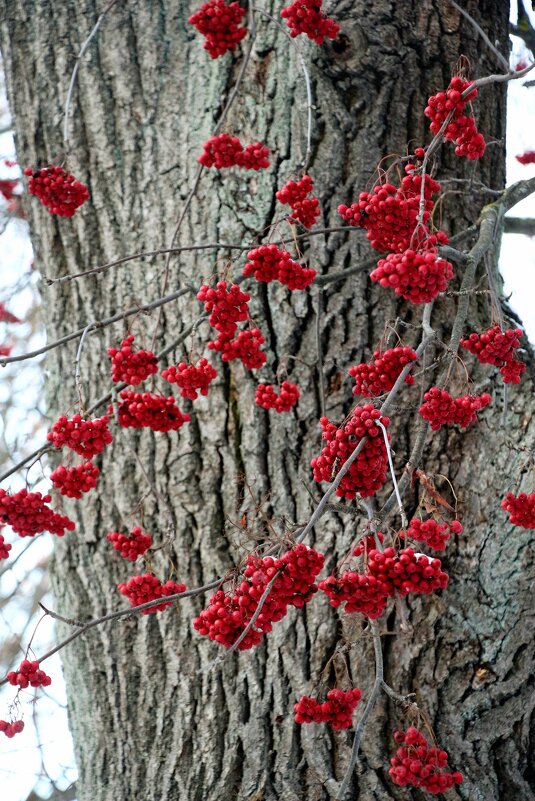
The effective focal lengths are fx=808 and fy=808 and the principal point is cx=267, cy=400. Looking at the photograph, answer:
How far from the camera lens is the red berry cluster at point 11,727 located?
6.22 feet

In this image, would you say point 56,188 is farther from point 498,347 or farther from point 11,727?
point 11,727

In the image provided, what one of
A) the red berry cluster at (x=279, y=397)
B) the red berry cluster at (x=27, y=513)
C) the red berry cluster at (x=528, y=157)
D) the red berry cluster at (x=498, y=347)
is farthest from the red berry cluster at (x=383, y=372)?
the red berry cluster at (x=528, y=157)

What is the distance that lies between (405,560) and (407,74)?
1.85 metres

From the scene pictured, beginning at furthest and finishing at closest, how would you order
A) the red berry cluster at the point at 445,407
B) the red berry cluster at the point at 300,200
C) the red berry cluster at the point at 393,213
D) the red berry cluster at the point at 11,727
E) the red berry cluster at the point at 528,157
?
the red berry cluster at the point at 528,157 < the red berry cluster at the point at 300,200 < the red berry cluster at the point at 11,727 < the red berry cluster at the point at 445,407 < the red berry cluster at the point at 393,213

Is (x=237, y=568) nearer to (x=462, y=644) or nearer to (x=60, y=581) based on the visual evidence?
(x=462, y=644)

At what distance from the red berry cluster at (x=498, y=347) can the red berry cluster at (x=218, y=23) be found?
119cm

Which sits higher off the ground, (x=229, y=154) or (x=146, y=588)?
(x=229, y=154)

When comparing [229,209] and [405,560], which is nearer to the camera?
[405,560]

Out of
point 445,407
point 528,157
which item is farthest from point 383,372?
point 528,157

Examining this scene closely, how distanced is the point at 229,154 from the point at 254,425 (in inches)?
32.1

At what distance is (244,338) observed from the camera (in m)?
2.12

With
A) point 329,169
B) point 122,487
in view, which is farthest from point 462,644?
point 329,169

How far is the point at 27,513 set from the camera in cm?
195

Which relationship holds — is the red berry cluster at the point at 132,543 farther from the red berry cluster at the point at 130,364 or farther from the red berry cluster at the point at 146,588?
the red berry cluster at the point at 130,364
